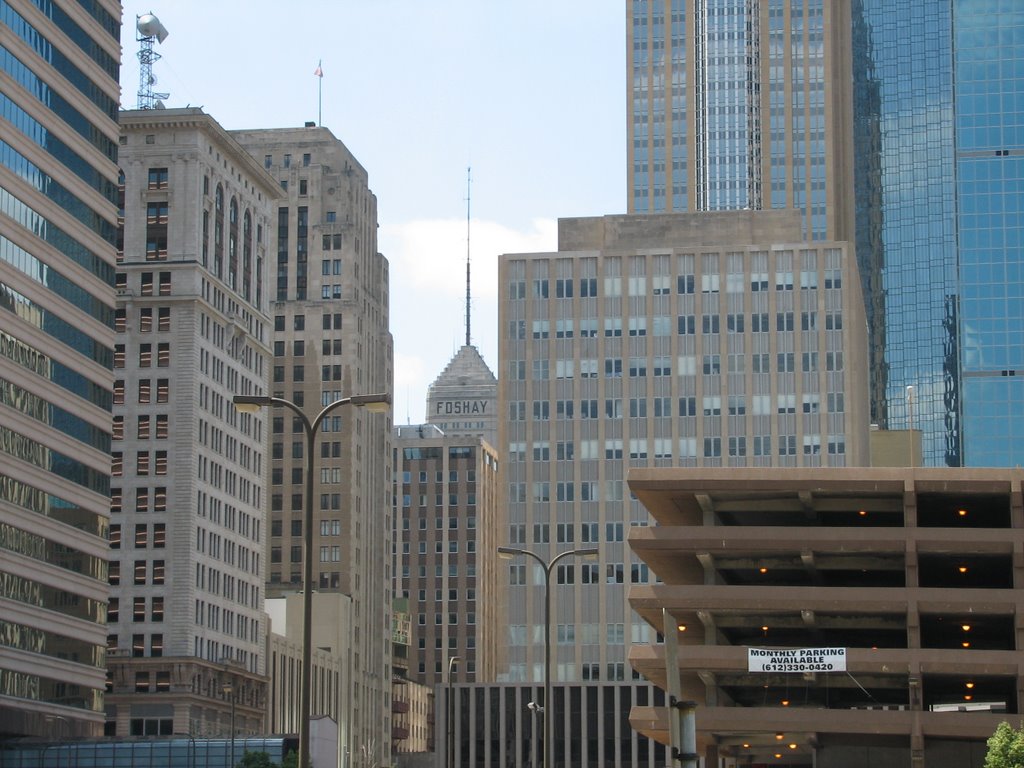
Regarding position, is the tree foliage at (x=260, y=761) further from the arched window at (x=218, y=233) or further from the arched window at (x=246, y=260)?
the arched window at (x=246, y=260)

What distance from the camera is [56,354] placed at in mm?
133000

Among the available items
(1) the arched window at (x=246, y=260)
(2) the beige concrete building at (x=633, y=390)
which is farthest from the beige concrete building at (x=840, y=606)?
(1) the arched window at (x=246, y=260)

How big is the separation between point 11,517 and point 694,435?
273 ft

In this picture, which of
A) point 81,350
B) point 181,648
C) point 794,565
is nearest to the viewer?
point 794,565

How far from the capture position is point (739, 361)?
194 m

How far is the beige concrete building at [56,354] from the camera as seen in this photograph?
4970 inches

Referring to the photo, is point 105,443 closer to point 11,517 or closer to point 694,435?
point 11,517

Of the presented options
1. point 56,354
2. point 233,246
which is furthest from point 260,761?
point 233,246

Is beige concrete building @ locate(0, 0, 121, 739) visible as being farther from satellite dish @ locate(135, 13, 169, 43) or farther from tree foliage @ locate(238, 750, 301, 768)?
satellite dish @ locate(135, 13, 169, 43)

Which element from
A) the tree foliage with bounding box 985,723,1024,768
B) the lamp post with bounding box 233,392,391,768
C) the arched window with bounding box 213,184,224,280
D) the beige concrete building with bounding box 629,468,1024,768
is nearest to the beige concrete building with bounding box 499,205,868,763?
the arched window with bounding box 213,184,224,280

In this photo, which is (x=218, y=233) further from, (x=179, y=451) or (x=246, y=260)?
(x=179, y=451)

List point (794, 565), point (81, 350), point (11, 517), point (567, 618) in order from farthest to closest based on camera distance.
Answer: point (567, 618), point (81, 350), point (11, 517), point (794, 565)

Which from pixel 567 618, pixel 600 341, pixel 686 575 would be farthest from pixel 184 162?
pixel 686 575

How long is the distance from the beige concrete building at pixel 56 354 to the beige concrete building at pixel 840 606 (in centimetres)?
4404
